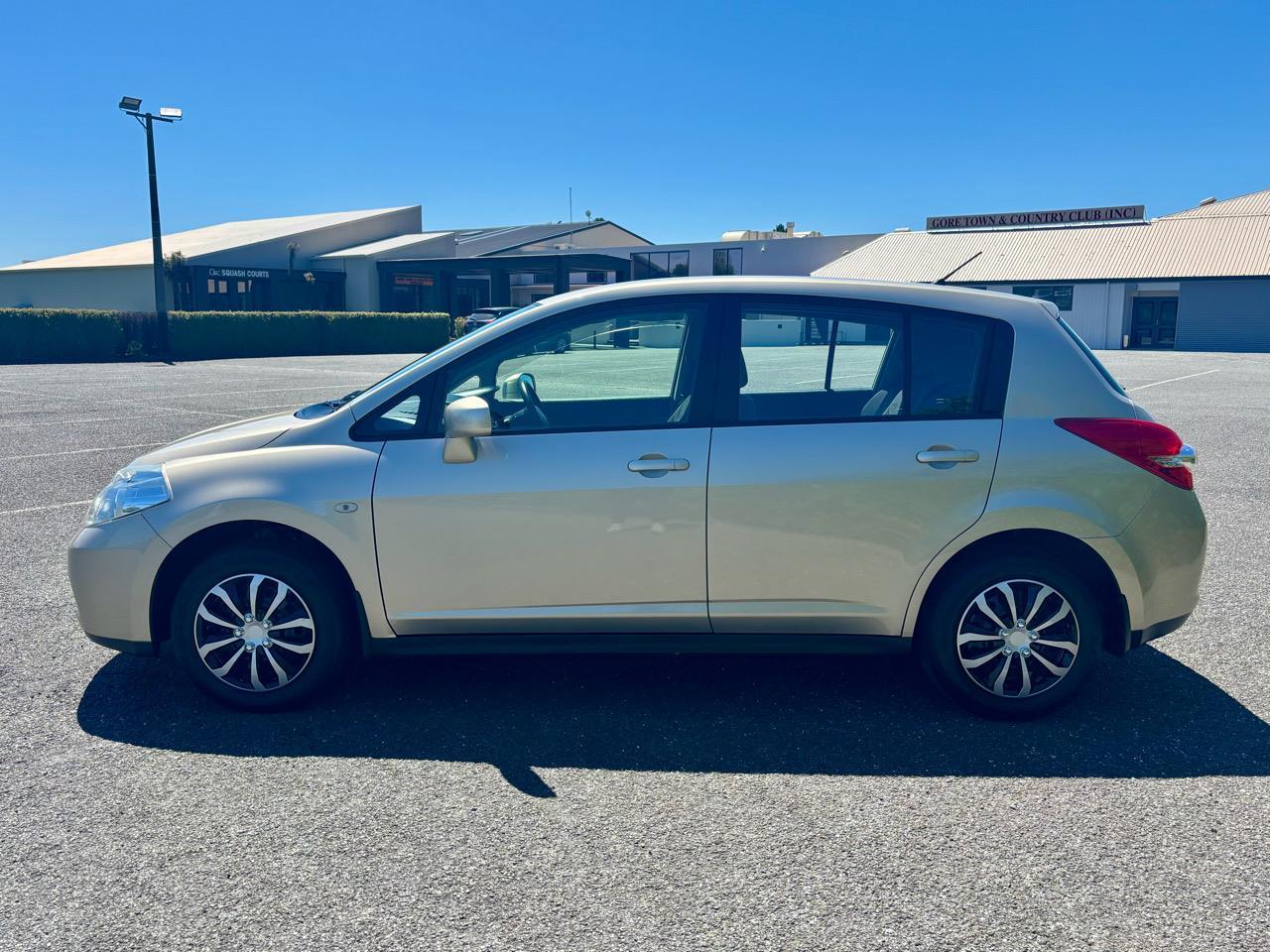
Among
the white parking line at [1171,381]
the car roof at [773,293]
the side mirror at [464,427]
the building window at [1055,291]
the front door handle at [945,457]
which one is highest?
the building window at [1055,291]

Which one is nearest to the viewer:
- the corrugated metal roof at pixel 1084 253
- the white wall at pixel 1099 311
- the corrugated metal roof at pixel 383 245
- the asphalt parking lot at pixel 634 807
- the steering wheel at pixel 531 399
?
the asphalt parking lot at pixel 634 807

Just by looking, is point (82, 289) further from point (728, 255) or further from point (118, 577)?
point (118, 577)

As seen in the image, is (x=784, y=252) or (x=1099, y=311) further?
(x=784, y=252)

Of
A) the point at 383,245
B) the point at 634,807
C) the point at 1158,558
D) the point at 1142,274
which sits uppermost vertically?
the point at 383,245

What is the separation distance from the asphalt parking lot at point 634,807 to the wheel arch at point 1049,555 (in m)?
0.41

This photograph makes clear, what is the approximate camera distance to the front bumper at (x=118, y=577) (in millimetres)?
4090

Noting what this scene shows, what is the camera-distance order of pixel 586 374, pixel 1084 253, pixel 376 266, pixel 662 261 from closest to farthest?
pixel 586 374
pixel 1084 253
pixel 376 266
pixel 662 261

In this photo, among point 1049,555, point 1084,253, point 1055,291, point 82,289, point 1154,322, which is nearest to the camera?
point 1049,555

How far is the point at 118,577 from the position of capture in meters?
4.11

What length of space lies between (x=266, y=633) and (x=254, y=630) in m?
0.05

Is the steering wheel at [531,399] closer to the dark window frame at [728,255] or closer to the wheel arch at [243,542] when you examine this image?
the wheel arch at [243,542]

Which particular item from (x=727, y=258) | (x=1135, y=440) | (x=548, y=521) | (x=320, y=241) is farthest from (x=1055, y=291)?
(x=548, y=521)

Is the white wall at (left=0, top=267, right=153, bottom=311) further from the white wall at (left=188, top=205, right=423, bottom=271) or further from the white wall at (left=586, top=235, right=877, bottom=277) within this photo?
the white wall at (left=586, top=235, right=877, bottom=277)

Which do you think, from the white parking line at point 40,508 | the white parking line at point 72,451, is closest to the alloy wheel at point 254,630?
the white parking line at point 40,508
